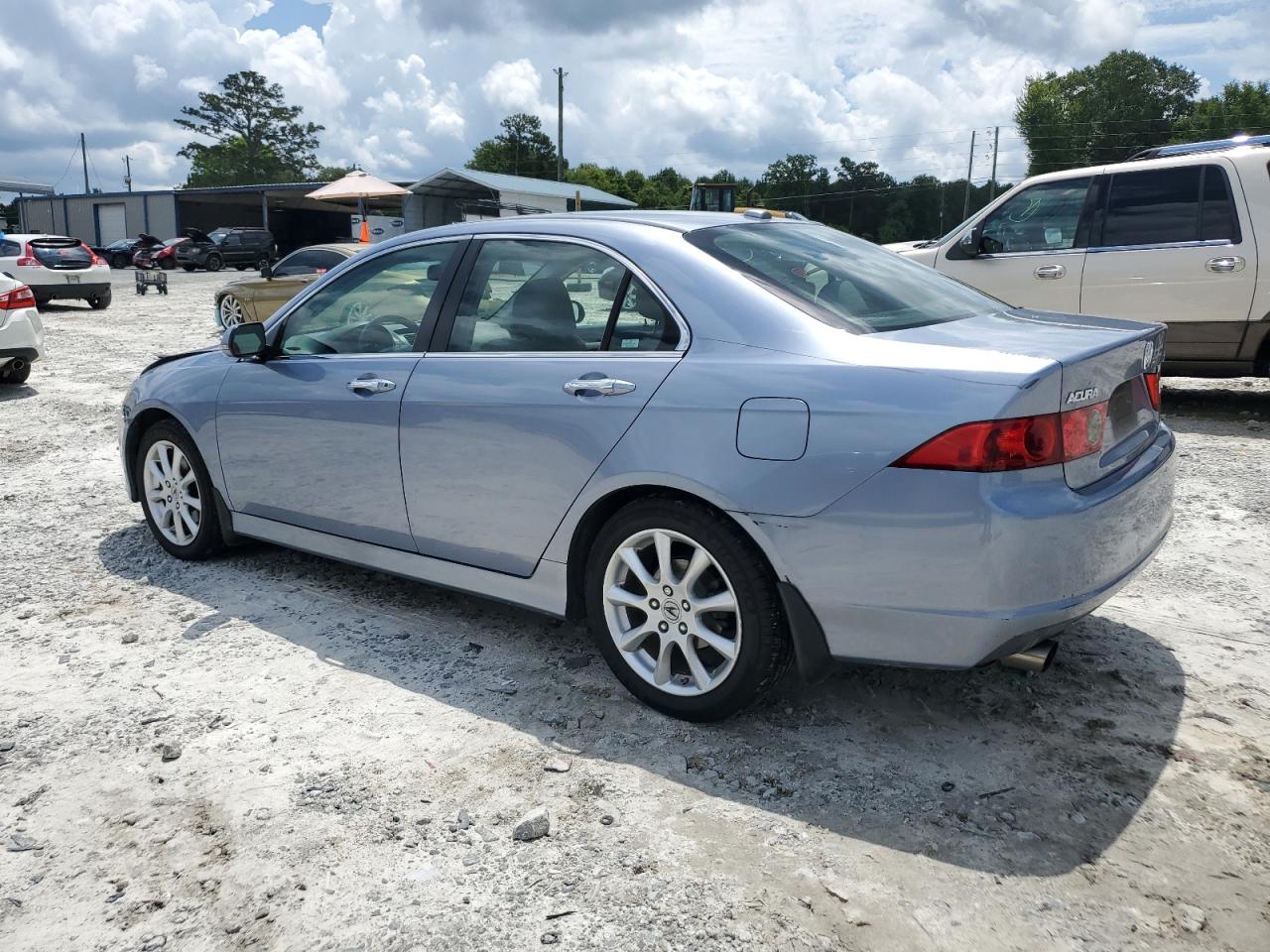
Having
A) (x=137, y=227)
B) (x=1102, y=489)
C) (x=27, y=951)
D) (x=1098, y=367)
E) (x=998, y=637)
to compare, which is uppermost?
(x=137, y=227)

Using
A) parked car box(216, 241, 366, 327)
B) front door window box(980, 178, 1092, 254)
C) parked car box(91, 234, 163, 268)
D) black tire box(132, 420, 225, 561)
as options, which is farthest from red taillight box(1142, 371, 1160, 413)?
parked car box(91, 234, 163, 268)

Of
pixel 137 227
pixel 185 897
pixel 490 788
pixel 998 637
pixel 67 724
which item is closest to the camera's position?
pixel 185 897

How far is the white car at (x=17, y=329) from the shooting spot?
10289 millimetres

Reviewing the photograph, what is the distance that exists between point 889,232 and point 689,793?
294ft

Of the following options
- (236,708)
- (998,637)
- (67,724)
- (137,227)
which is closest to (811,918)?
(998,637)

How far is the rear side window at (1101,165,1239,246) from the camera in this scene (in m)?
7.84

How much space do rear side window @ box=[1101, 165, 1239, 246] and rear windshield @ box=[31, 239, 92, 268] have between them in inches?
752

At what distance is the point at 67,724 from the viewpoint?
3445 millimetres

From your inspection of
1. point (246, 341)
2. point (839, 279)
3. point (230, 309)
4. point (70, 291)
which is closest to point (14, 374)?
point (230, 309)

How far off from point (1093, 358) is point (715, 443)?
1.08 m

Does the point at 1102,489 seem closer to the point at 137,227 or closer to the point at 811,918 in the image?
the point at 811,918

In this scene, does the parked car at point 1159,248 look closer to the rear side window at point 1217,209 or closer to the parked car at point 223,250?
the rear side window at point 1217,209

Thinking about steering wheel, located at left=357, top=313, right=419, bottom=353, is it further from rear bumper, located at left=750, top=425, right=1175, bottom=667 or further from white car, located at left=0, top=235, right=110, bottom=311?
white car, located at left=0, top=235, right=110, bottom=311

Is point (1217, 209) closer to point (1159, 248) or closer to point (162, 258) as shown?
point (1159, 248)
